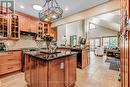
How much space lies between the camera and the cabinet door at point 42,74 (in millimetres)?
1751

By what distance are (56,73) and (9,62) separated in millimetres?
2517

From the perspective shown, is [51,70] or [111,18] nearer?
[51,70]

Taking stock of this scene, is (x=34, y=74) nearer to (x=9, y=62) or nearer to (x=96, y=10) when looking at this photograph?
(x=9, y=62)

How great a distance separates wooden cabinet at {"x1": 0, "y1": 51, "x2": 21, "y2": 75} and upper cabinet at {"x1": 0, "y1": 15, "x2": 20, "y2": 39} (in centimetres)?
91

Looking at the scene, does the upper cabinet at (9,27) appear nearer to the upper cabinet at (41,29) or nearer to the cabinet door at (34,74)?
the upper cabinet at (41,29)

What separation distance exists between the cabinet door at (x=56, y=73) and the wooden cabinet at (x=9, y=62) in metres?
2.46

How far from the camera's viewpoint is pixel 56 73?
6.20 feet

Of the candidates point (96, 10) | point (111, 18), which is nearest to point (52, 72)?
point (96, 10)

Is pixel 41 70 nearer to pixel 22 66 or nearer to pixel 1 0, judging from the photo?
pixel 22 66

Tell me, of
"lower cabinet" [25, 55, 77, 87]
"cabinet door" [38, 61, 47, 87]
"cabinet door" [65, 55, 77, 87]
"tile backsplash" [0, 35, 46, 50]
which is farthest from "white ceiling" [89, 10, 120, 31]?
"cabinet door" [38, 61, 47, 87]

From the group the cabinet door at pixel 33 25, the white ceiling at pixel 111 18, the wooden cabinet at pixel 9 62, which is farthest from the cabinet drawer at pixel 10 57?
the white ceiling at pixel 111 18

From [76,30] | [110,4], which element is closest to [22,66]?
[110,4]

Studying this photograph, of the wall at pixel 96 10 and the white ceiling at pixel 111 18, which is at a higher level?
the white ceiling at pixel 111 18

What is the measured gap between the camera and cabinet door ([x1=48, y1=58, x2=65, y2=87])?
1771 millimetres
